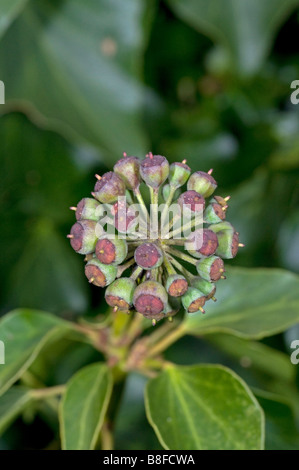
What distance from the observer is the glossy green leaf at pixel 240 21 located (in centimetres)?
133

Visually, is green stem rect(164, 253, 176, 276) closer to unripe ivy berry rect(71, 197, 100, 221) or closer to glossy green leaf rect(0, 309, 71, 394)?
unripe ivy berry rect(71, 197, 100, 221)

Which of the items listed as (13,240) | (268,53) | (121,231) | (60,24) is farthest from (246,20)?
(121,231)

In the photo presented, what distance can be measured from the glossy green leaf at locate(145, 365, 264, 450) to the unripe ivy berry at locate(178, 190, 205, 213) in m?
0.32

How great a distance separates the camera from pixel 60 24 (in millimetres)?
1339

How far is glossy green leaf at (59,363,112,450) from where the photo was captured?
90cm

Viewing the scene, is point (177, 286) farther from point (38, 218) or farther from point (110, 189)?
point (38, 218)

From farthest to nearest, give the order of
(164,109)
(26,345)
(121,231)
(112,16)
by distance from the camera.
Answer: (164,109) < (112,16) < (26,345) < (121,231)

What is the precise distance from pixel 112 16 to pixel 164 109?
0.31 metres

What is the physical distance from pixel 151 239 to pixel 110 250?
0.20 ft

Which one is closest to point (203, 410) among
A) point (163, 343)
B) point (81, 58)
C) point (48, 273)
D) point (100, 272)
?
point (163, 343)

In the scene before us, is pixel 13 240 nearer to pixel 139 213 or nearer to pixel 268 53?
pixel 139 213

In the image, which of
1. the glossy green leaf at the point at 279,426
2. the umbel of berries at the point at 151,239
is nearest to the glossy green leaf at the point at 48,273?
the glossy green leaf at the point at 279,426

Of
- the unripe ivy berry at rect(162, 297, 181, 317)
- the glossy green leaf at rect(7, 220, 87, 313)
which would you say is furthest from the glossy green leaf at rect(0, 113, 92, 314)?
the unripe ivy berry at rect(162, 297, 181, 317)
